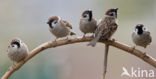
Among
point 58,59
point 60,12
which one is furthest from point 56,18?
point 60,12

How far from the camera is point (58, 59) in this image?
4379 mm

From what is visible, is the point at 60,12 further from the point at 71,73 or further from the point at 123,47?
the point at 123,47

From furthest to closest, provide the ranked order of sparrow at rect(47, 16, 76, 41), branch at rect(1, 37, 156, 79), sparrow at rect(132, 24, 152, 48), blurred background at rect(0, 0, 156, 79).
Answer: blurred background at rect(0, 0, 156, 79)
sparrow at rect(47, 16, 76, 41)
sparrow at rect(132, 24, 152, 48)
branch at rect(1, 37, 156, 79)

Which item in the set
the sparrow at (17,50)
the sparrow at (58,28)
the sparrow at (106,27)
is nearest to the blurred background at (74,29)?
the sparrow at (58,28)

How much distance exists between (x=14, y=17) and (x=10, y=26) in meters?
0.20

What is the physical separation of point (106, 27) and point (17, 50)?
1.13 ft

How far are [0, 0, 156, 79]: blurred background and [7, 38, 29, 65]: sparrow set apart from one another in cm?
123

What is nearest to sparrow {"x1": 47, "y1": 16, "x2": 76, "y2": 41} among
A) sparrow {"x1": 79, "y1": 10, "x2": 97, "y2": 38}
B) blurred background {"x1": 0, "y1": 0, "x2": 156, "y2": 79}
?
sparrow {"x1": 79, "y1": 10, "x2": 97, "y2": 38}

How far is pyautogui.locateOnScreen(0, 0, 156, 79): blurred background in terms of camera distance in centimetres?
356

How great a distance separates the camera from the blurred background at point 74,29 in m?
3.56

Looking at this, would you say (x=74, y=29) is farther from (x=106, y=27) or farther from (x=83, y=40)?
(x=83, y=40)

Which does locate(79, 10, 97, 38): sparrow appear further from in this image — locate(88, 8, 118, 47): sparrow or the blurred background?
the blurred background

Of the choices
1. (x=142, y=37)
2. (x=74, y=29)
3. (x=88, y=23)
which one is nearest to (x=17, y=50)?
(x=88, y=23)

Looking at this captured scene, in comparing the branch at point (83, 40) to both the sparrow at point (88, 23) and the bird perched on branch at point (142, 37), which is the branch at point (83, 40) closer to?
the sparrow at point (88, 23)
